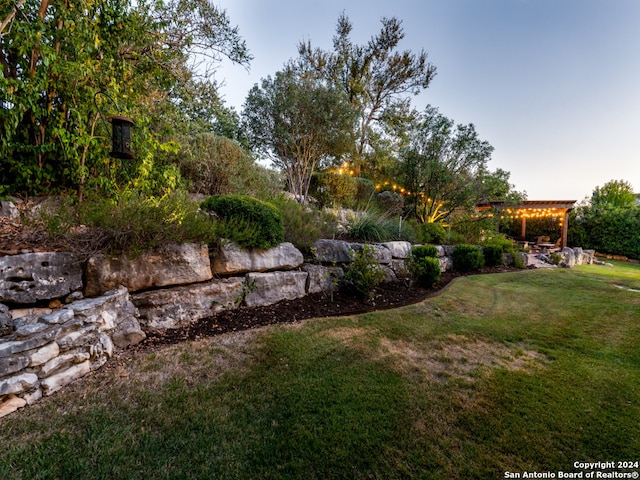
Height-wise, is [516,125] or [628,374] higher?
[516,125]

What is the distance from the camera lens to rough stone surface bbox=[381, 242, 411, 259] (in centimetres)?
490

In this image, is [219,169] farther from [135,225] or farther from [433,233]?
[433,233]

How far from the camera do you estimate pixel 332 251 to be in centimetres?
420

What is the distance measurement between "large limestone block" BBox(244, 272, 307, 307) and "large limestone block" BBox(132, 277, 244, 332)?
0.14m

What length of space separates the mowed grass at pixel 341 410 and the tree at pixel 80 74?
2.62m

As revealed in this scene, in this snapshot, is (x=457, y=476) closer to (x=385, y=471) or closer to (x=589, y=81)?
(x=385, y=471)

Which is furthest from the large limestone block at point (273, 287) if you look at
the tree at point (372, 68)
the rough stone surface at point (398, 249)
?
the tree at point (372, 68)

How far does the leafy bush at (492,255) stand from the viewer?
7102mm

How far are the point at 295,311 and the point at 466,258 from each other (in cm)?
497

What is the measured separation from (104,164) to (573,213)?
19194mm

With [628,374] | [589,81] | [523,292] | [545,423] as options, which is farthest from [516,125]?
[545,423]

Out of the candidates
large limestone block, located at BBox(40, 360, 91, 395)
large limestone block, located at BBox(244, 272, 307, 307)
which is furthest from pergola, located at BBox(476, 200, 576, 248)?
large limestone block, located at BBox(40, 360, 91, 395)

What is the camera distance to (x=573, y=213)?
1349 cm

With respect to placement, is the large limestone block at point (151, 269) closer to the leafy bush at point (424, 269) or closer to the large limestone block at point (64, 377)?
the large limestone block at point (64, 377)
